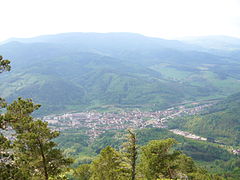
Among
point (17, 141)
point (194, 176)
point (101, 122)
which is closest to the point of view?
point (17, 141)

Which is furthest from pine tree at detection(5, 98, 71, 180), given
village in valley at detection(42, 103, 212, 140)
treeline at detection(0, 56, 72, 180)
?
village in valley at detection(42, 103, 212, 140)

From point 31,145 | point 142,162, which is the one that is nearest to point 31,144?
point 31,145

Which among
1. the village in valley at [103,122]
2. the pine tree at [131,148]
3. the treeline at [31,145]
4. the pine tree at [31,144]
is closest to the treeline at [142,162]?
the pine tree at [131,148]

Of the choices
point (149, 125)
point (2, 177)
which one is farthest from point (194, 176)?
point (149, 125)

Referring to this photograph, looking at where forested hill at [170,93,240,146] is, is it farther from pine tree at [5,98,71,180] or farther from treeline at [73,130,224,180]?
pine tree at [5,98,71,180]

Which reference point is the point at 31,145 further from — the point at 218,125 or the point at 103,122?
the point at 103,122

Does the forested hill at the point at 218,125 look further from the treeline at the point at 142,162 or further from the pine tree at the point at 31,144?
the pine tree at the point at 31,144

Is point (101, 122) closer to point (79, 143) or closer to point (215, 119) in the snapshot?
point (79, 143)

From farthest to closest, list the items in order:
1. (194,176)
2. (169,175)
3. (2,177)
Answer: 1. (194,176)
2. (169,175)
3. (2,177)

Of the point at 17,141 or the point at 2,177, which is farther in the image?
the point at 17,141
